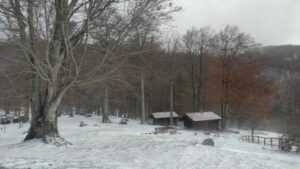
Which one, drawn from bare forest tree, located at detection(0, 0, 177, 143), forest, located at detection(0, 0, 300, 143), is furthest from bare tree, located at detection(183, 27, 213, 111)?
bare forest tree, located at detection(0, 0, 177, 143)

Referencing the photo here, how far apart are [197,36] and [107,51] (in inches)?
1546

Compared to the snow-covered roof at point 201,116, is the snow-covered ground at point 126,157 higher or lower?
lower

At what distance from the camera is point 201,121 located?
44.6 m

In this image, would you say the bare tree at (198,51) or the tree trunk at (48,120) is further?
the bare tree at (198,51)

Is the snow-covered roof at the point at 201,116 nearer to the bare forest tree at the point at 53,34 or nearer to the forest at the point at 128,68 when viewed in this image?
the forest at the point at 128,68

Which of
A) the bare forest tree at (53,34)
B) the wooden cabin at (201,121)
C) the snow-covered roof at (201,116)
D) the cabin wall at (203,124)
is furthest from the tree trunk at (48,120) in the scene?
the cabin wall at (203,124)

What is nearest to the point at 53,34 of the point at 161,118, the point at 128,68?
the point at 128,68

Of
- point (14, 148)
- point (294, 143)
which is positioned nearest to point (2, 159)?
point (14, 148)

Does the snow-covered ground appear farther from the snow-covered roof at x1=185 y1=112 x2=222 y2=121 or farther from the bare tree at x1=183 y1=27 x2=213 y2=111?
the bare tree at x1=183 y1=27 x2=213 y2=111

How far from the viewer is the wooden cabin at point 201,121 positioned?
145 feet

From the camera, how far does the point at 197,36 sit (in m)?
54.0

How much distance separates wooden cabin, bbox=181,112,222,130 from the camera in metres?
44.1

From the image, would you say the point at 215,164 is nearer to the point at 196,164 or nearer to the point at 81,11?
the point at 196,164

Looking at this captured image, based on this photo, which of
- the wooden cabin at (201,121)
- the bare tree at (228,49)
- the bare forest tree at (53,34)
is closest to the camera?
the bare forest tree at (53,34)
